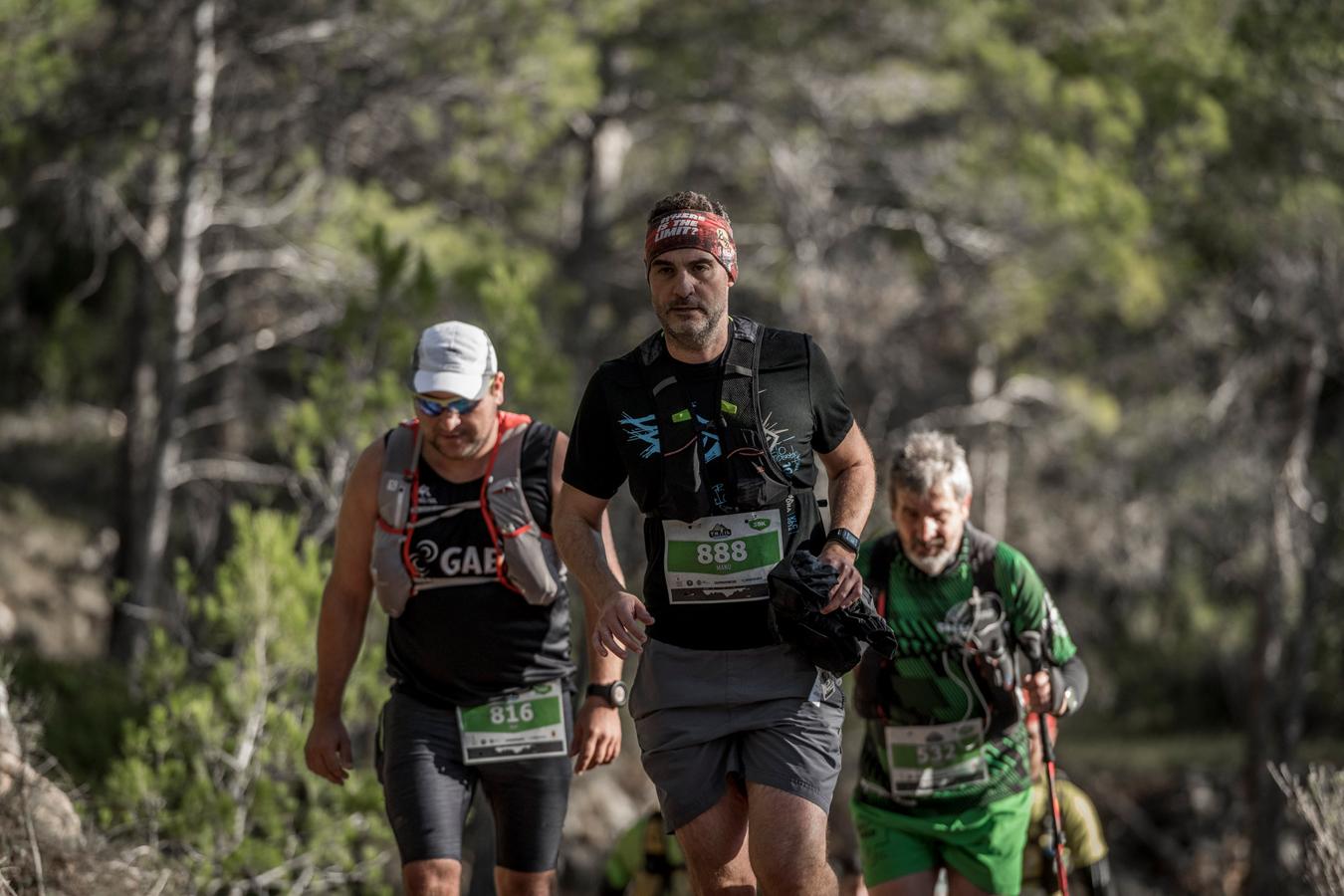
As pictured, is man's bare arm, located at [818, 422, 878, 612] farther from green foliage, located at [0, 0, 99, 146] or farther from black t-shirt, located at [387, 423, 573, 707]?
green foliage, located at [0, 0, 99, 146]

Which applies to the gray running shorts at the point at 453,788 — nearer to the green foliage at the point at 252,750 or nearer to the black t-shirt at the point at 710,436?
the black t-shirt at the point at 710,436

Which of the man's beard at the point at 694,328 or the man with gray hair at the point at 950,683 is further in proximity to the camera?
the man with gray hair at the point at 950,683

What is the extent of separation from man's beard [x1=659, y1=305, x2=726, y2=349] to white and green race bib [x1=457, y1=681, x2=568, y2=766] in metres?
1.20

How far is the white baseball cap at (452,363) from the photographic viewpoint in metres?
4.45

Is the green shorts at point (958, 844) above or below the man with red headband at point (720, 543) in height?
below

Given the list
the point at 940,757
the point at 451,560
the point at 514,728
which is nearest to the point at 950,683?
the point at 940,757

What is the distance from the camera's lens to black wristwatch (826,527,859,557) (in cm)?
392

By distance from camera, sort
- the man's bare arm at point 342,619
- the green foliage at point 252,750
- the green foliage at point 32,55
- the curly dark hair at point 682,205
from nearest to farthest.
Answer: the curly dark hair at point 682,205, the man's bare arm at point 342,619, the green foliage at point 252,750, the green foliage at point 32,55

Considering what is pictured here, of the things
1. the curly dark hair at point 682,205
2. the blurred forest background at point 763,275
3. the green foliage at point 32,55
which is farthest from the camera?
the blurred forest background at point 763,275

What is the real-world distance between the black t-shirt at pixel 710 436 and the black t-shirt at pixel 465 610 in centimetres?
50

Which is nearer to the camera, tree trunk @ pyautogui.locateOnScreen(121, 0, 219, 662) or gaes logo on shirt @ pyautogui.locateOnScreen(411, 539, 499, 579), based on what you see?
gaes logo on shirt @ pyautogui.locateOnScreen(411, 539, 499, 579)

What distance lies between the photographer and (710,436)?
396 centimetres

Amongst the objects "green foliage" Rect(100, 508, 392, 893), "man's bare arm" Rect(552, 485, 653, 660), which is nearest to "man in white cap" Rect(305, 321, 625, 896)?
Answer: "man's bare arm" Rect(552, 485, 653, 660)

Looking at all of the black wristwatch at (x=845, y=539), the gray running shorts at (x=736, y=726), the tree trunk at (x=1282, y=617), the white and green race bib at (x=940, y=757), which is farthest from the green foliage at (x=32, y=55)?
the tree trunk at (x=1282, y=617)
